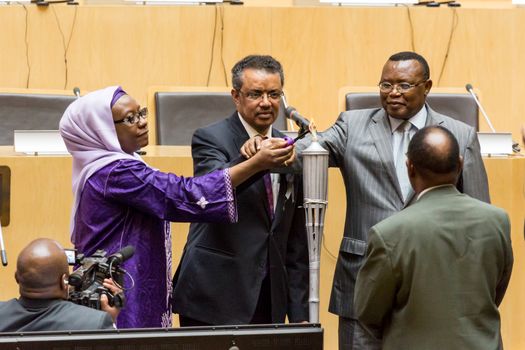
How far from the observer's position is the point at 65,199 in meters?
4.07

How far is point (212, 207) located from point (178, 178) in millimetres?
139

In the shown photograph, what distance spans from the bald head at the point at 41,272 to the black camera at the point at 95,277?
0.08 meters

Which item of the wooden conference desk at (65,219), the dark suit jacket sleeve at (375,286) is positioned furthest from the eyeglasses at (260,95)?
the wooden conference desk at (65,219)

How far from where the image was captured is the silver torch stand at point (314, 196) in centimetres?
295

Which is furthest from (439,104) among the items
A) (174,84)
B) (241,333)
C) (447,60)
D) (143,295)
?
(241,333)

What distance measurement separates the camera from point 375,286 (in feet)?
8.61

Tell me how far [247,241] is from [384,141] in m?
0.48

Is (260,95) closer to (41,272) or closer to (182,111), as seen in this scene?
(41,272)

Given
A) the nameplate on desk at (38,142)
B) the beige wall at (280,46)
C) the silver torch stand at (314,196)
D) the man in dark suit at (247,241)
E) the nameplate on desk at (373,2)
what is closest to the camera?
the silver torch stand at (314,196)

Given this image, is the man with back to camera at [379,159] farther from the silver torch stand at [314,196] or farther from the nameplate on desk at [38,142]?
the nameplate on desk at [38,142]

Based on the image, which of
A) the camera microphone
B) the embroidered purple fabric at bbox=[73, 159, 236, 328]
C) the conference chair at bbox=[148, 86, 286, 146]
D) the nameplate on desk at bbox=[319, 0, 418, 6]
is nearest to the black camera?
the camera microphone

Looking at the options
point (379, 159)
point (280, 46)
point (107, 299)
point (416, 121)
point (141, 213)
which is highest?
point (280, 46)

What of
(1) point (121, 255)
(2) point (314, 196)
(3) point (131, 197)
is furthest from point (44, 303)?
(2) point (314, 196)

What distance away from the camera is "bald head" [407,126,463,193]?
266 centimetres
